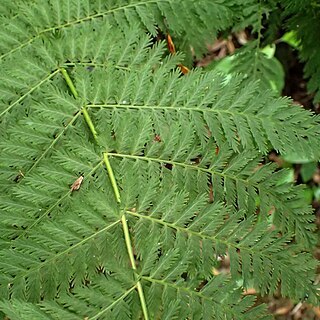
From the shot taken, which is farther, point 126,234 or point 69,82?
point 69,82

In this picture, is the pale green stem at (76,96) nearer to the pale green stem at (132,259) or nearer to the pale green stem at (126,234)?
the pale green stem at (126,234)

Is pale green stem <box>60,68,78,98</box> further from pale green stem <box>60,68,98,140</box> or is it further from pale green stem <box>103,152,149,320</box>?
pale green stem <box>103,152,149,320</box>

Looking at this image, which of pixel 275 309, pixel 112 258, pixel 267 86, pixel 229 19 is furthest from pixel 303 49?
pixel 275 309

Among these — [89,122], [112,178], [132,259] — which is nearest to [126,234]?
[132,259]

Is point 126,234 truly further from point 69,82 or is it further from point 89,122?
point 69,82

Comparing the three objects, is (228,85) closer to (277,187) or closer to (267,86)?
(277,187)

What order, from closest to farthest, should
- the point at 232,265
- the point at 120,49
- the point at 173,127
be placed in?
1. the point at 232,265
2. the point at 173,127
3. the point at 120,49

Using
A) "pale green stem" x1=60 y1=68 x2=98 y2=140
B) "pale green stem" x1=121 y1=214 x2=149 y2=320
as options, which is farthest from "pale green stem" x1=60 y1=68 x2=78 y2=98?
"pale green stem" x1=121 y1=214 x2=149 y2=320

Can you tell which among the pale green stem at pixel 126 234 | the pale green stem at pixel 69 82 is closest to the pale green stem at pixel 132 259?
the pale green stem at pixel 126 234
